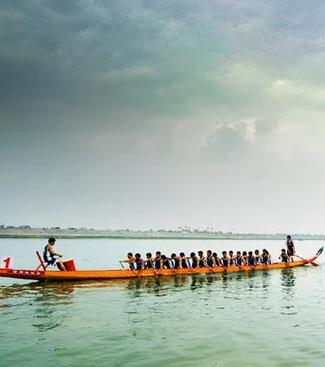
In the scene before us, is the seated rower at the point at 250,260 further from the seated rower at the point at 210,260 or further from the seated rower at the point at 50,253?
the seated rower at the point at 50,253

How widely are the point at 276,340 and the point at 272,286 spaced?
14.4m

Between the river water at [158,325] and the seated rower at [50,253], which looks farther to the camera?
the seated rower at [50,253]

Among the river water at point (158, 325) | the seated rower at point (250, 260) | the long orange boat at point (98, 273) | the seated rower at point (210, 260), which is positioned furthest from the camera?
the seated rower at point (250, 260)

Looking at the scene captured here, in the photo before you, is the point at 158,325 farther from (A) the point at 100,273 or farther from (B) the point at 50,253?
(A) the point at 100,273

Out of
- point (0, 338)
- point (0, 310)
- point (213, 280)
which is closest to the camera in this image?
point (0, 338)

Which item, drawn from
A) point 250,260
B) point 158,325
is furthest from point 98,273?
point 250,260

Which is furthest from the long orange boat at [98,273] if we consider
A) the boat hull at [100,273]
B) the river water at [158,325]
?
the river water at [158,325]

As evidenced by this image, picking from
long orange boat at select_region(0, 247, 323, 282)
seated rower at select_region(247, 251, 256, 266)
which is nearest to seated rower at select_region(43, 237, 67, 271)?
long orange boat at select_region(0, 247, 323, 282)

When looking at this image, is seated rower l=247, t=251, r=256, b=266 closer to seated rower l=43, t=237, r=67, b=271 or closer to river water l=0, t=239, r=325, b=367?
river water l=0, t=239, r=325, b=367

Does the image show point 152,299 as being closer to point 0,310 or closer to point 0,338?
point 0,310

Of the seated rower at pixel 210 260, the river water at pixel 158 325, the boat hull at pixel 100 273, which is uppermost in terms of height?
the seated rower at pixel 210 260

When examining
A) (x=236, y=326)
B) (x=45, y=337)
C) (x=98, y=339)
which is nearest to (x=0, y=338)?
(x=45, y=337)

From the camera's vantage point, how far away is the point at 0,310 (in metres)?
17.9

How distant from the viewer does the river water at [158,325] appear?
12070 mm
